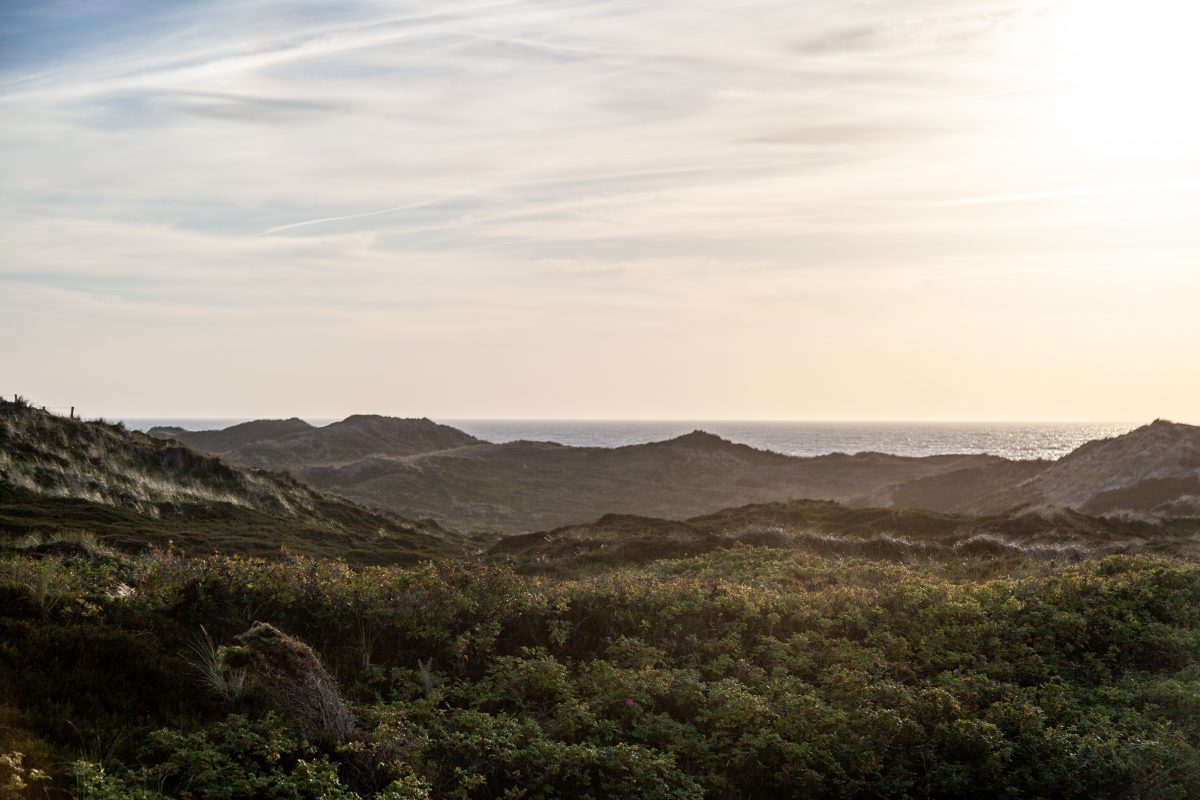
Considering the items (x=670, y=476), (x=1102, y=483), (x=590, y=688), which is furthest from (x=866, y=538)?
(x=670, y=476)

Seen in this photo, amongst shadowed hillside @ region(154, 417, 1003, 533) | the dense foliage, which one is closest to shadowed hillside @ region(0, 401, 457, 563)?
the dense foliage

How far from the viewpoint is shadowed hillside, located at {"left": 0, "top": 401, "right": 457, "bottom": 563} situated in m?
21.5

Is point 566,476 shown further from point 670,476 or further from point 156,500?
point 156,500

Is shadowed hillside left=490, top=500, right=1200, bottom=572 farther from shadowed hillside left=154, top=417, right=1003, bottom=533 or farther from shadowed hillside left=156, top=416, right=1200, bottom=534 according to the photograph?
shadowed hillside left=154, top=417, right=1003, bottom=533

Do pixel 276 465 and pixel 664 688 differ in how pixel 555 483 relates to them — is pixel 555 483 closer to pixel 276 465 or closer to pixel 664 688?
pixel 276 465

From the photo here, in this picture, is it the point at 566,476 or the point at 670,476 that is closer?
the point at 566,476

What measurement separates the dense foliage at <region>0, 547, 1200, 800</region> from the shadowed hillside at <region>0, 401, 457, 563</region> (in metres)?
8.55

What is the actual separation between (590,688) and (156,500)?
23710 mm

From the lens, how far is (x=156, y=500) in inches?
1086

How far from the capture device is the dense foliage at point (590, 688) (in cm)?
731

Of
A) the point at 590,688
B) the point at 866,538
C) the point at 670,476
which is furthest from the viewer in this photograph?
the point at 670,476

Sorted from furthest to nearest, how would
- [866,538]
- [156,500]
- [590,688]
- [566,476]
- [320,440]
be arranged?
[320,440], [566,476], [156,500], [866,538], [590,688]

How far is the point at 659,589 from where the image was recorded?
13.4m

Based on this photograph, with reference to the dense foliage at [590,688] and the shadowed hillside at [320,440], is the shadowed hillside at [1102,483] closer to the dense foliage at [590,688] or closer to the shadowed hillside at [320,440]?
the dense foliage at [590,688]
